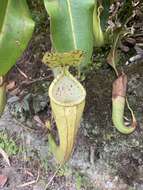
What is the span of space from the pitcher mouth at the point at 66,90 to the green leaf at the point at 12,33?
0.15 meters

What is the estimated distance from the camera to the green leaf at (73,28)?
135 centimetres

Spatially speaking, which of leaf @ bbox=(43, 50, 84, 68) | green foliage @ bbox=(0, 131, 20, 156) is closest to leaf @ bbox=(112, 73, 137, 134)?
leaf @ bbox=(43, 50, 84, 68)

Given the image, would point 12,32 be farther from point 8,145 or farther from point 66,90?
point 8,145

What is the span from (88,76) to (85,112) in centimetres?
18

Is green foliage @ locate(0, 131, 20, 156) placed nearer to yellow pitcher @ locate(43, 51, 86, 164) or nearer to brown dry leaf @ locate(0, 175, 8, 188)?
brown dry leaf @ locate(0, 175, 8, 188)

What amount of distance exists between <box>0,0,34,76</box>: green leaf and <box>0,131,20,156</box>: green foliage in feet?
2.23

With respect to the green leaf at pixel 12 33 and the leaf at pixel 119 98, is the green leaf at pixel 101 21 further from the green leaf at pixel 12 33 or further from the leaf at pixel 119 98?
the green leaf at pixel 12 33

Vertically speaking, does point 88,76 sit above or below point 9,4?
below

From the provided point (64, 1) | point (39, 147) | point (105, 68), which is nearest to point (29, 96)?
point (39, 147)

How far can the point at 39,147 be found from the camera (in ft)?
6.42

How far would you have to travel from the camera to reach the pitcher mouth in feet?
4.49

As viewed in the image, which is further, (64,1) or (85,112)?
(85,112)

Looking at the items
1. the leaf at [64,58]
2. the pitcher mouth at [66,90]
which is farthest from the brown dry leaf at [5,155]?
the leaf at [64,58]

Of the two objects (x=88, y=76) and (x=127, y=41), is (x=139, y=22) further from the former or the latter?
(x=88, y=76)
